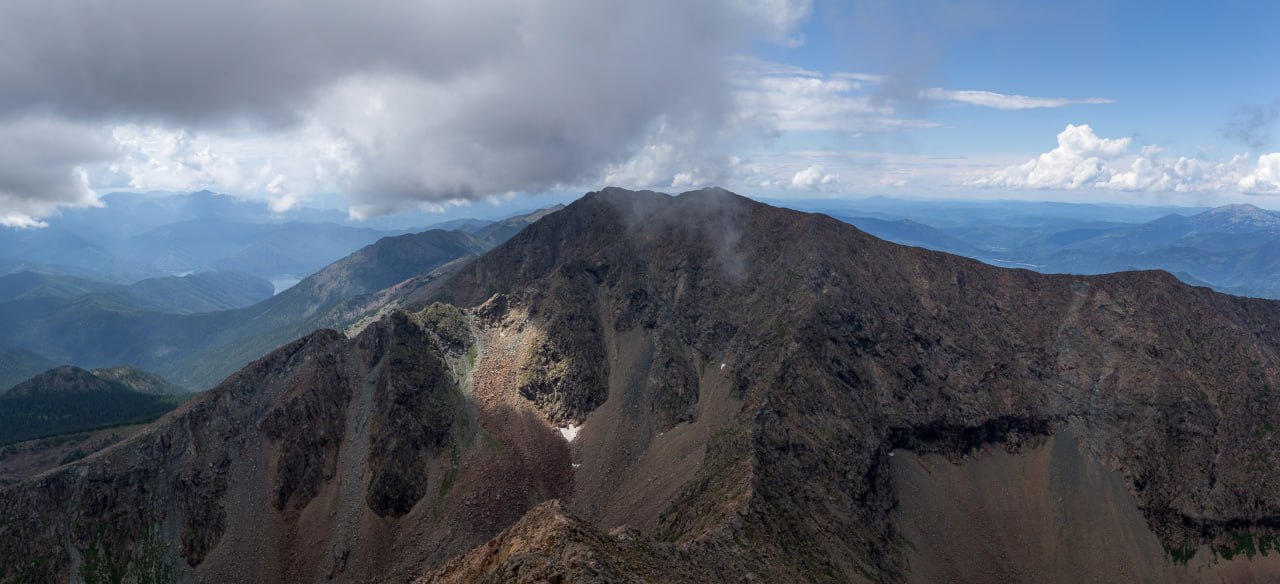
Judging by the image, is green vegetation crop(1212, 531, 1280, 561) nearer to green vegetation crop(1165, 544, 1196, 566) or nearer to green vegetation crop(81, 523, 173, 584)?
green vegetation crop(1165, 544, 1196, 566)

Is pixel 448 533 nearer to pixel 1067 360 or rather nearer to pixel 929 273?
pixel 929 273

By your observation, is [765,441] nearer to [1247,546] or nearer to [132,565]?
[1247,546]

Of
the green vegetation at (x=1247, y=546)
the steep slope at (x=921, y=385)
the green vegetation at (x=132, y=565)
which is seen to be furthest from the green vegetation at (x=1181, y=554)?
the green vegetation at (x=132, y=565)

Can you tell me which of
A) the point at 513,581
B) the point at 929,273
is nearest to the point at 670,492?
the point at 513,581

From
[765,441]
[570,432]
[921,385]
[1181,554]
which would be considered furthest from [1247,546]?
[570,432]

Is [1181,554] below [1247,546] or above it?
below

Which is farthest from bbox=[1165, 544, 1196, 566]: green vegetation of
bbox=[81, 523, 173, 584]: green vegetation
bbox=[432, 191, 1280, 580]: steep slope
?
bbox=[81, 523, 173, 584]: green vegetation

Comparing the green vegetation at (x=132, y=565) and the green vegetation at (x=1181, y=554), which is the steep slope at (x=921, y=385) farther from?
the green vegetation at (x=132, y=565)
